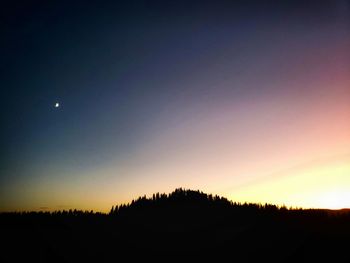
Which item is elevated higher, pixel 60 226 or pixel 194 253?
pixel 60 226

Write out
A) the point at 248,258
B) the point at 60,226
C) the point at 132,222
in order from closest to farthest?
the point at 248,258
the point at 60,226
the point at 132,222

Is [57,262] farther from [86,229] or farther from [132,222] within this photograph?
[132,222]

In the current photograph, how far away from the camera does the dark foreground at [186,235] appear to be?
3804 inches

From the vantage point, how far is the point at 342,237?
8725 cm

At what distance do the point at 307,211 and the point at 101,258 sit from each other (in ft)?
240

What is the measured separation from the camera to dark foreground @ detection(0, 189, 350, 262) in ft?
317

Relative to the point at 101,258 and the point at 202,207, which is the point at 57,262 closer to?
the point at 101,258

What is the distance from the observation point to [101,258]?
133750mm

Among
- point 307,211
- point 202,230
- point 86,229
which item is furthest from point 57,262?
point 307,211

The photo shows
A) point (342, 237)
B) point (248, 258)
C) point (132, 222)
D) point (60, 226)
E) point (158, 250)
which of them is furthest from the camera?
point (132, 222)

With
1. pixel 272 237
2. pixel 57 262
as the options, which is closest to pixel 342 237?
pixel 272 237

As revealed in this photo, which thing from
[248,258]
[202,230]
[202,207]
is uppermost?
[202,207]

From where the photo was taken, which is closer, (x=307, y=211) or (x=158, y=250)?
(x=307, y=211)

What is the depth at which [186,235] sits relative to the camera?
157375 millimetres
